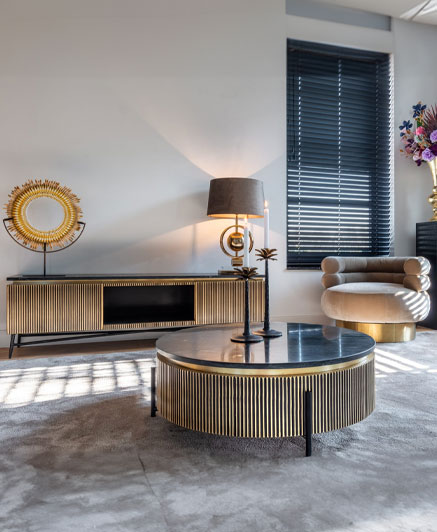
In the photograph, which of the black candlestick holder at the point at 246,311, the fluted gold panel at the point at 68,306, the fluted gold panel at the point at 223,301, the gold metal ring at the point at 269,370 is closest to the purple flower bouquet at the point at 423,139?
the fluted gold panel at the point at 223,301

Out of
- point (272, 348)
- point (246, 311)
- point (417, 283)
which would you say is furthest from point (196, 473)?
point (417, 283)

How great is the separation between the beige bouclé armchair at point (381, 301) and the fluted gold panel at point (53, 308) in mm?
1507

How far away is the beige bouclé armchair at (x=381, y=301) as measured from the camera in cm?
277

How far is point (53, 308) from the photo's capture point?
2477 millimetres

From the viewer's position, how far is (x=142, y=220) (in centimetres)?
302

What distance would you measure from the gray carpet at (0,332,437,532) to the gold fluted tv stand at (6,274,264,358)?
0.79 meters

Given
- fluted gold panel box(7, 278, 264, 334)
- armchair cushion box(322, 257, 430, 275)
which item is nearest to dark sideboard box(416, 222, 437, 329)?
armchair cushion box(322, 257, 430, 275)

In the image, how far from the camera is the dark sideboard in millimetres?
3393

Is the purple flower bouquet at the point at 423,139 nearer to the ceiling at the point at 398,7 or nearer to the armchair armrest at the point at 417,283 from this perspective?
the ceiling at the point at 398,7

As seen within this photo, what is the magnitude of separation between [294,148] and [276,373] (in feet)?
8.53

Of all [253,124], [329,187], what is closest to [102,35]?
[253,124]

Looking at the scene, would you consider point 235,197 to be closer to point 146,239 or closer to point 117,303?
point 146,239

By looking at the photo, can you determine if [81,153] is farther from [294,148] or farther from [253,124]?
[294,148]

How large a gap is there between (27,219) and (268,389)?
6.89 ft
